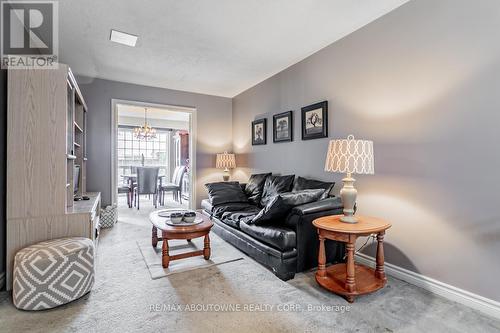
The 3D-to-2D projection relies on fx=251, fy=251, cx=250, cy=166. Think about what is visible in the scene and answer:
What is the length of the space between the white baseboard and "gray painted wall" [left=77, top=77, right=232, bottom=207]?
374 centimetres

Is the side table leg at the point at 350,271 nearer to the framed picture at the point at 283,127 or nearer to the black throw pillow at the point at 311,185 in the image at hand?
the black throw pillow at the point at 311,185

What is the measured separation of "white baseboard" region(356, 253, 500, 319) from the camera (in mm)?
1819

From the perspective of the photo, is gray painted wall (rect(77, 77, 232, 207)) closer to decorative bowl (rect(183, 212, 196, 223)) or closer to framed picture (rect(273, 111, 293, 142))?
framed picture (rect(273, 111, 293, 142))

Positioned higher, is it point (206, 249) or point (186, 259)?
point (206, 249)

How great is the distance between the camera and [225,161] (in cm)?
507

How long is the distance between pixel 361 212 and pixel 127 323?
239cm

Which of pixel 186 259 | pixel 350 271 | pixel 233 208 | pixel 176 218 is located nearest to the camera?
pixel 350 271

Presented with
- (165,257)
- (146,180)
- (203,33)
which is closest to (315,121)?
(203,33)

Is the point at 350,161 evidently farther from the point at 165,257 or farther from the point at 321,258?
the point at 165,257

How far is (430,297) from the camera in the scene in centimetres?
206

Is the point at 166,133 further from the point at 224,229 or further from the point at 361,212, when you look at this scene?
the point at 361,212

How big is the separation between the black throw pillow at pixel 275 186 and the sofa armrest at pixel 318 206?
101 cm

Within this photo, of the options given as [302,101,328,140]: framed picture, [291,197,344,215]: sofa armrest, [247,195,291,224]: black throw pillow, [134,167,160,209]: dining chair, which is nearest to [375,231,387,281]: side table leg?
[291,197,344,215]: sofa armrest

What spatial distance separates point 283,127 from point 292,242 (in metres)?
2.19
